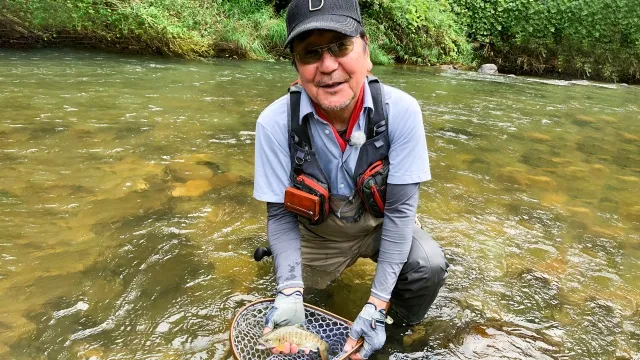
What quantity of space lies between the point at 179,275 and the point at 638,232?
165 inches

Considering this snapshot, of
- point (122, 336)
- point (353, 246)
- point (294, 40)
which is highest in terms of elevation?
point (294, 40)

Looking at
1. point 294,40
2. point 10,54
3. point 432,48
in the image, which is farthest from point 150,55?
point 294,40

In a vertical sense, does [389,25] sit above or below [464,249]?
above

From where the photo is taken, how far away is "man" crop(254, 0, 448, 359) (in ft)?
7.77

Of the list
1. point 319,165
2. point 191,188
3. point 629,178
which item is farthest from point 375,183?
point 629,178

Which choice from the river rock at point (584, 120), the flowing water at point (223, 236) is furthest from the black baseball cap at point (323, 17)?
the river rock at point (584, 120)

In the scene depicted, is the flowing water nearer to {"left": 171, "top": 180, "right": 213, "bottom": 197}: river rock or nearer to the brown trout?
{"left": 171, "top": 180, "right": 213, "bottom": 197}: river rock

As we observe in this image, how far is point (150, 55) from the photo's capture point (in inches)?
570

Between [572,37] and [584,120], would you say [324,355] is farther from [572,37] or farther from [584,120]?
[572,37]

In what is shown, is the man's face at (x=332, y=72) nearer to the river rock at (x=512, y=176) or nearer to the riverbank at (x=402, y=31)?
the river rock at (x=512, y=176)

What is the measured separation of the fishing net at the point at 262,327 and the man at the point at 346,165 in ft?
0.60

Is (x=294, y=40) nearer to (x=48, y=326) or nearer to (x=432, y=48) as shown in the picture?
(x=48, y=326)

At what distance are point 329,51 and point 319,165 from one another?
639 millimetres

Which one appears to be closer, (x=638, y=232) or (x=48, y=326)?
(x=48, y=326)
